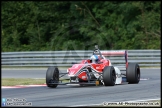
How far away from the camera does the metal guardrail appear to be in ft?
80.3

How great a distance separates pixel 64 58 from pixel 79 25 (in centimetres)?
725

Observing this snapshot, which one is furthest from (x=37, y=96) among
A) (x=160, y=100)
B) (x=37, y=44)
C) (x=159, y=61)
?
(x=37, y=44)

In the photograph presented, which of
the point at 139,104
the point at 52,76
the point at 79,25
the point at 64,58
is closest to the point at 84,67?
the point at 52,76

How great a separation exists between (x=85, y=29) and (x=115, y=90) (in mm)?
18012

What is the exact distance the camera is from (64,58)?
26.0 m

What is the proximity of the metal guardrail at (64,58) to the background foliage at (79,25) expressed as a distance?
12.8 ft

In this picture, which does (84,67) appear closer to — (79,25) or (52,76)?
(52,76)

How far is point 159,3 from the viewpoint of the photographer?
30.4m

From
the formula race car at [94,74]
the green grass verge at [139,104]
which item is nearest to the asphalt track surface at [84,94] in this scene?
the formula race car at [94,74]

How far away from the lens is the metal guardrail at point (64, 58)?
80.3 feet

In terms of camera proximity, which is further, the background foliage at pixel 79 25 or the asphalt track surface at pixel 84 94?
the background foliage at pixel 79 25

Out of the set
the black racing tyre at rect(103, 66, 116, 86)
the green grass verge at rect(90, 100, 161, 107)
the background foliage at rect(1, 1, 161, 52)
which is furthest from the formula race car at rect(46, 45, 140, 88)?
the background foliage at rect(1, 1, 161, 52)

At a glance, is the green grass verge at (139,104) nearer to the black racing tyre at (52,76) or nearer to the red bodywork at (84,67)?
the red bodywork at (84,67)

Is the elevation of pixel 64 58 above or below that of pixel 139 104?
above
